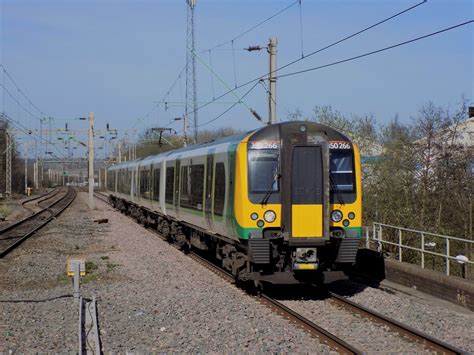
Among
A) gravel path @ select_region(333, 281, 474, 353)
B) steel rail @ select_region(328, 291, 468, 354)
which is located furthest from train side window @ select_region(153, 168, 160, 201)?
steel rail @ select_region(328, 291, 468, 354)

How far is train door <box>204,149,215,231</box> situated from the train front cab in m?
2.27

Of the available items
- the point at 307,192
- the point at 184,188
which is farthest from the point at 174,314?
the point at 184,188

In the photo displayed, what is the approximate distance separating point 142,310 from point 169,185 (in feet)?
32.0

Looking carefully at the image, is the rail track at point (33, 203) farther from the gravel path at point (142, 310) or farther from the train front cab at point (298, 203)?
the train front cab at point (298, 203)

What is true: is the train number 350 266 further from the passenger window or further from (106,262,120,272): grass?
(106,262,120,272): grass

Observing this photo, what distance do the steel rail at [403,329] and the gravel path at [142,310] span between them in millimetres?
1257

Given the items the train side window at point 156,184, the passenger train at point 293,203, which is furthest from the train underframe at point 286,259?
the train side window at point 156,184

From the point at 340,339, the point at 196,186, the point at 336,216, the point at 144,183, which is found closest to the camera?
the point at 340,339

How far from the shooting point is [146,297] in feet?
35.2

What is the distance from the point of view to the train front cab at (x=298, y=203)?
34.9ft

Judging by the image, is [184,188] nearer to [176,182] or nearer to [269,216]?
[176,182]

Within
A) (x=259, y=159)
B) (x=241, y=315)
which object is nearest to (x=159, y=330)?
(x=241, y=315)

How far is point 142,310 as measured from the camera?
9648 mm

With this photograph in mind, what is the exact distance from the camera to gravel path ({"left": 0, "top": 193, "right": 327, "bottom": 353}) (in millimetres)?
7758
